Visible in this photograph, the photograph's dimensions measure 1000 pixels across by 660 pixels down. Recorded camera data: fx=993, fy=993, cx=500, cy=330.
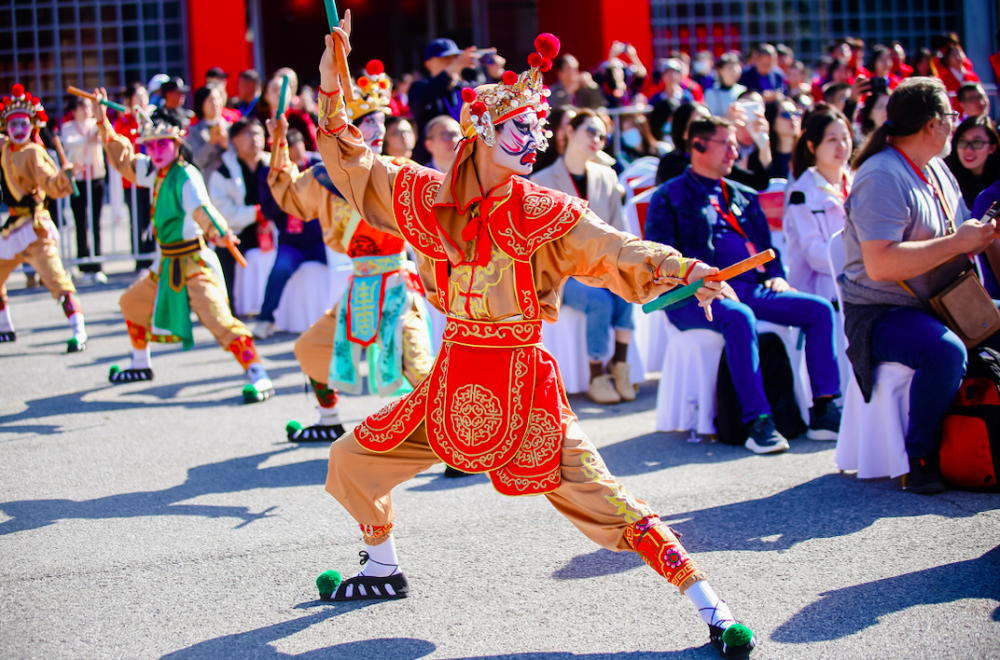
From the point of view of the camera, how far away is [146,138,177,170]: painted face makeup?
646 cm

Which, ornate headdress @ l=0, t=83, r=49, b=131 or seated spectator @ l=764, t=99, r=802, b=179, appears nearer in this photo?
seated spectator @ l=764, t=99, r=802, b=179

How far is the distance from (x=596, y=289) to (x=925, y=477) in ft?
8.98

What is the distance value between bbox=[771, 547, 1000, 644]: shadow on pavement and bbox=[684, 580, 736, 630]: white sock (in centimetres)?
22

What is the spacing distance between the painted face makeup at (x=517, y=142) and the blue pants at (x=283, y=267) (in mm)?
5693

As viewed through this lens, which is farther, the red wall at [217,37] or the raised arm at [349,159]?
the red wall at [217,37]

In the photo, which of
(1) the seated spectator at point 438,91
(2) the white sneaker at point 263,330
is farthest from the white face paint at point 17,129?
(1) the seated spectator at point 438,91

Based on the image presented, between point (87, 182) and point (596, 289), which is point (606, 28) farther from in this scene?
point (596, 289)

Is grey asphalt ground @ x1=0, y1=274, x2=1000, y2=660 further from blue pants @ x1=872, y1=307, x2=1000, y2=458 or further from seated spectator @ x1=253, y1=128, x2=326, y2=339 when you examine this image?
seated spectator @ x1=253, y1=128, x2=326, y2=339

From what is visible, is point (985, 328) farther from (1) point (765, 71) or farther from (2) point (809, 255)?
(1) point (765, 71)

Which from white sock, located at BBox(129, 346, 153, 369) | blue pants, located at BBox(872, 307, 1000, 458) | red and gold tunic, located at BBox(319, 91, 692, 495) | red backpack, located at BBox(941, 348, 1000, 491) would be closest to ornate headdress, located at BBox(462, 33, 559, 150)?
red and gold tunic, located at BBox(319, 91, 692, 495)

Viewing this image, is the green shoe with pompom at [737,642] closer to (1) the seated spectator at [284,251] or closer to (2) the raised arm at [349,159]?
(2) the raised arm at [349,159]

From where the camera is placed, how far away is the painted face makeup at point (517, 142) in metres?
3.29

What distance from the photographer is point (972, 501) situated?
4250 millimetres

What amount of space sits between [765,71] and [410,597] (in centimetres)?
970
